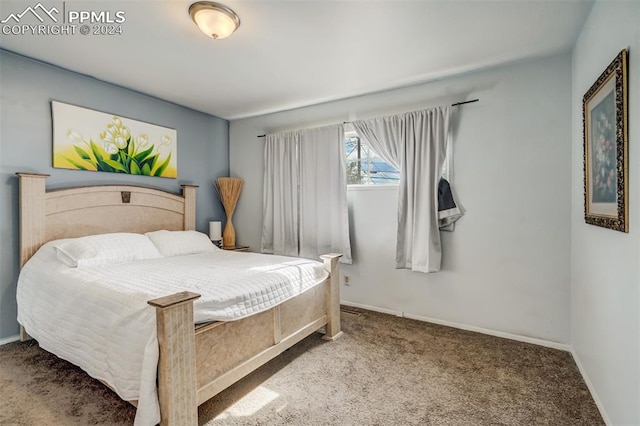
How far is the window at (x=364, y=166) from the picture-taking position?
3393 millimetres

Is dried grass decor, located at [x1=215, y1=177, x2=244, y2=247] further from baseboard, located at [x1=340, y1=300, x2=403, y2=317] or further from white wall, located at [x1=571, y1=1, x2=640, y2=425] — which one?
white wall, located at [x1=571, y1=1, x2=640, y2=425]

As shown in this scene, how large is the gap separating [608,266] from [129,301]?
8.28ft

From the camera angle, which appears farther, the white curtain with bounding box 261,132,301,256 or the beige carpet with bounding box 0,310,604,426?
the white curtain with bounding box 261,132,301,256

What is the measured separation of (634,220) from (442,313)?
1942mm

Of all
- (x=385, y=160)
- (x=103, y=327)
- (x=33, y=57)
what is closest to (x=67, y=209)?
(x=33, y=57)

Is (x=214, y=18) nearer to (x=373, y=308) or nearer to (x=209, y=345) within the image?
(x=209, y=345)

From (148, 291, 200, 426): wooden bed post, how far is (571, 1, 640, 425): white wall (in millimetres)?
1939

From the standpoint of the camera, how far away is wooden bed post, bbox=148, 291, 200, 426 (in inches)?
54.2

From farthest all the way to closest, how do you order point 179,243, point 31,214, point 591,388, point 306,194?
point 306,194
point 179,243
point 31,214
point 591,388

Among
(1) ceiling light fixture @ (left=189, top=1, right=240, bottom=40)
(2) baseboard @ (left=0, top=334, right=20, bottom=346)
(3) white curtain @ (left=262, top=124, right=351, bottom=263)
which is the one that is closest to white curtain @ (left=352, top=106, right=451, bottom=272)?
(3) white curtain @ (left=262, top=124, right=351, bottom=263)

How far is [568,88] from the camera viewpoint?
97.4 inches

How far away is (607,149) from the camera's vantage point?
165 cm

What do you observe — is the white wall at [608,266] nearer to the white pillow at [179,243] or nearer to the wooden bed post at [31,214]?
the white pillow at [179,243]

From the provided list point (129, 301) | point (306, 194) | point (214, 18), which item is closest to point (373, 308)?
point (306, 194)
